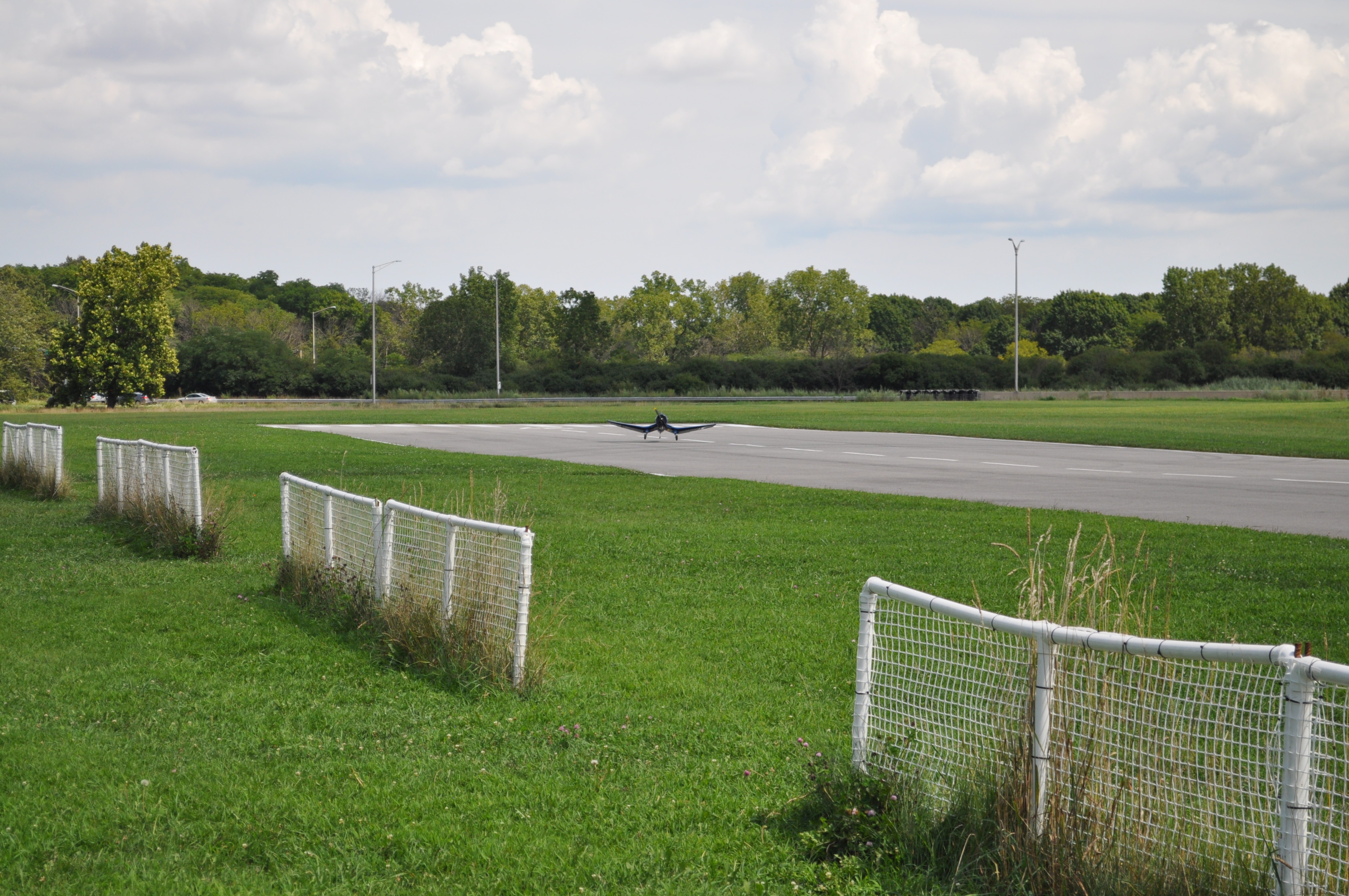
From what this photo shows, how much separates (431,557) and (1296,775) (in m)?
6.04

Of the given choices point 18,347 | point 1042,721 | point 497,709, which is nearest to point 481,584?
point 497,709

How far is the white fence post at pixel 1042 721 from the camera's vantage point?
13.3 ft

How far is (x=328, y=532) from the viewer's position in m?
9.66

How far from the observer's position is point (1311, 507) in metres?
16.6

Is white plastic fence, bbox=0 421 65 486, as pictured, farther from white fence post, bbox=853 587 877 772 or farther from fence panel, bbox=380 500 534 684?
white fence post, bbox=853 587 877 772

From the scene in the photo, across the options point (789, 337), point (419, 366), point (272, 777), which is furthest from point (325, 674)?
point (789, 337)

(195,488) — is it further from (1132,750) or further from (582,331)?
(582,331)

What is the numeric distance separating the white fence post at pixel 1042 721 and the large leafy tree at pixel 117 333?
2676 inches

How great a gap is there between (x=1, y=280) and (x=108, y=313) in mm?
14052

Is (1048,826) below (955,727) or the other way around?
below

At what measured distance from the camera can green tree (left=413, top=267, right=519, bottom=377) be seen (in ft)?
335

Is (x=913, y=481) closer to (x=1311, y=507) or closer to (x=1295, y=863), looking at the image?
(x=1311, y=507)

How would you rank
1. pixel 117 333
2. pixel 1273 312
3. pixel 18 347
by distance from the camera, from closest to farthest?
pixel 18 347 → pixel 117 333 → pixel 1273 312

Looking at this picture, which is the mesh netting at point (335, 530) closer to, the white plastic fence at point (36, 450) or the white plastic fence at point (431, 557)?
the white plastic fence at point (431, 557)
